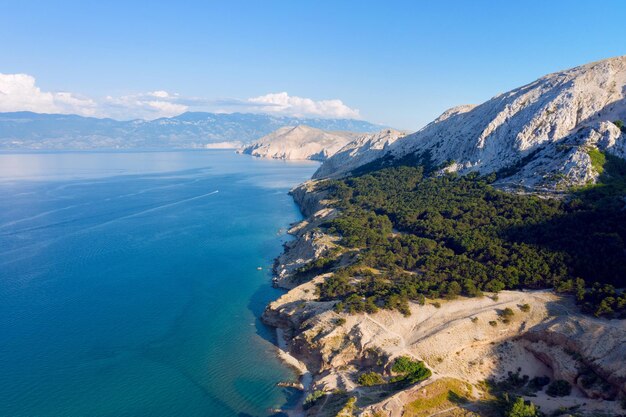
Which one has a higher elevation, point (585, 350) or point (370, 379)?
point (585, 350)

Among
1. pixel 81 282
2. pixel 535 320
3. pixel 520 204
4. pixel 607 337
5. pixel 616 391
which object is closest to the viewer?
pixel 616 391

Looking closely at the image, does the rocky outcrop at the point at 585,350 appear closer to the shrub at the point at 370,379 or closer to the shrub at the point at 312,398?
the shrub at the point at 370,379

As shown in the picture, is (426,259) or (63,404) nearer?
(63,404)

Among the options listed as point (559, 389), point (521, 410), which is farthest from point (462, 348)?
point (521, 410)

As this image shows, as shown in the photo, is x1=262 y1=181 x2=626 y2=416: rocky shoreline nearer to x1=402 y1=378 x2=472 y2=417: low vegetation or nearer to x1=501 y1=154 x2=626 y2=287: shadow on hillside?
x1=402 y1=378 x2=472 y2=417: low vegetation

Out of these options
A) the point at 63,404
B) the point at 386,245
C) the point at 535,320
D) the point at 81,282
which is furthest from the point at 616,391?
the point at 81,282

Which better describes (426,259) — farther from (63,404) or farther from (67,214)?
(67,214)

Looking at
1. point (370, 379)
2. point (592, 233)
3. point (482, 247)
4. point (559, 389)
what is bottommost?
point (370, 379)

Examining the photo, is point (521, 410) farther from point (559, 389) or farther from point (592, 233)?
point (592, 233)
